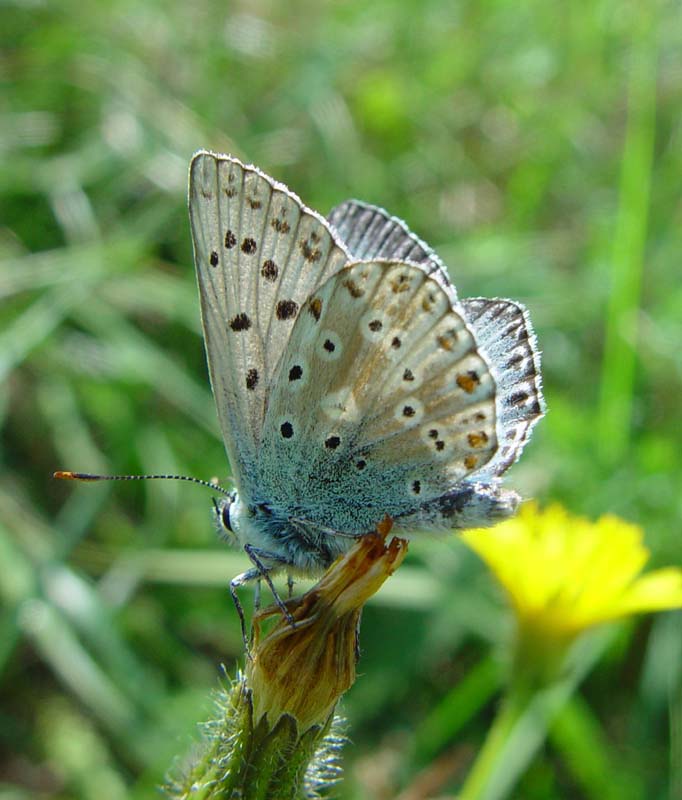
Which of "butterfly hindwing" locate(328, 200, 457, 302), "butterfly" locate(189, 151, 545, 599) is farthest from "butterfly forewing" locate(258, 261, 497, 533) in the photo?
"butterfly hindwing" locate(328, 200, 457, 302)

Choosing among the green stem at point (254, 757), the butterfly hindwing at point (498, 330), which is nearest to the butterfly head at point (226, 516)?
the green stem at point (254, 757)

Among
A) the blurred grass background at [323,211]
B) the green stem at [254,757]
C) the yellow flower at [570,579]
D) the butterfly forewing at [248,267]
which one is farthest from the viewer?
the blurred grass background at [323,211]

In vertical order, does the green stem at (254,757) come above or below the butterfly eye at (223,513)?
below

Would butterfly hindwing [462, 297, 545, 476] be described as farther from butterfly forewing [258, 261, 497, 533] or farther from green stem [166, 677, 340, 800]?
green stem [166, 677, 340, 800]

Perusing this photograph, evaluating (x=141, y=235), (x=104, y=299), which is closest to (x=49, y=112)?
(x=141, y=235)

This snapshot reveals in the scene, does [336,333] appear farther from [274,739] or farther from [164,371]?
[164,371]

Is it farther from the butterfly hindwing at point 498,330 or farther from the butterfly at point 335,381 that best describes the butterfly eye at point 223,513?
the butterfly hindwing at point 498,330
